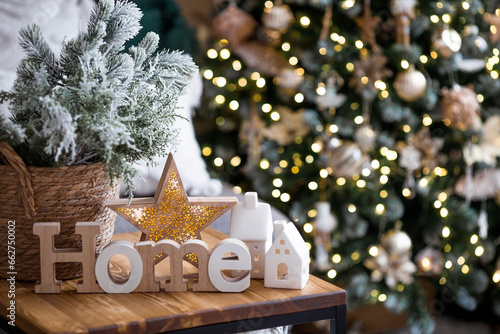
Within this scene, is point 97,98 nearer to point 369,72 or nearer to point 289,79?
point 289,79

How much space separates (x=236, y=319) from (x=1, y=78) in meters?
0.95

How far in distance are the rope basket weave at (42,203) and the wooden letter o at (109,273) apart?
89 mm

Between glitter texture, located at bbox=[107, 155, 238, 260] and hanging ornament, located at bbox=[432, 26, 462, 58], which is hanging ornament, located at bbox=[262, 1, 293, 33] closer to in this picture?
hanging ornament, located at bbox=[432, 26, 462, 58]

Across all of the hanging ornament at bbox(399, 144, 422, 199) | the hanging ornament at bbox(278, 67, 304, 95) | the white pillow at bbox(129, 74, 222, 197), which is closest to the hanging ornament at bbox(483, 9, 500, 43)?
the hanging ornament at bbox(399, 144, 422, 199)

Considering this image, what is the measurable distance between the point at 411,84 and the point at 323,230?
22.2 inches

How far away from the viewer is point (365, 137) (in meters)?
2.02

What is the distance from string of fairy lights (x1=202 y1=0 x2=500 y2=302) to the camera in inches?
82.1

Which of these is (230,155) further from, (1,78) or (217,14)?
(1,78)

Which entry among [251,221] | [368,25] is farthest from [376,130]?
[251,221]

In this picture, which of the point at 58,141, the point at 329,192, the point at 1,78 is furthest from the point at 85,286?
the point at 329,192

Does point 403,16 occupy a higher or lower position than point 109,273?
higher

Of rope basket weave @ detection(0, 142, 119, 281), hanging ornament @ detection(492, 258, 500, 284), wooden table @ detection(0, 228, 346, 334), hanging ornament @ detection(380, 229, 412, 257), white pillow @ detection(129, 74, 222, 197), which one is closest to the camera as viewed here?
wooden table @ detection(0, 228, 346, 334)

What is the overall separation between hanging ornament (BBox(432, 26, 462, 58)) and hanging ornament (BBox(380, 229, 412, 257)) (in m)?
0.63

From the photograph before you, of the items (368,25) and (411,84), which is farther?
(368,25)
